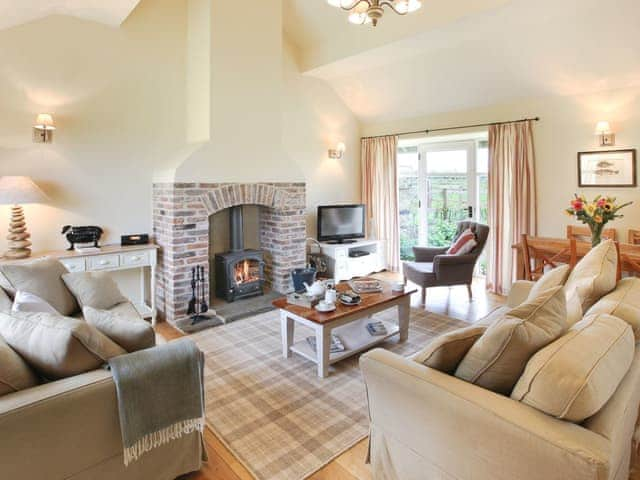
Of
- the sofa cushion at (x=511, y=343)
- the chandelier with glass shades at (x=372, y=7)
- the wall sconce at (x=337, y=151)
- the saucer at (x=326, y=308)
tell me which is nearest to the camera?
the sofa cushion at (x=511, y=343)

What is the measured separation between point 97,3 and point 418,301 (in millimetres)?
4550

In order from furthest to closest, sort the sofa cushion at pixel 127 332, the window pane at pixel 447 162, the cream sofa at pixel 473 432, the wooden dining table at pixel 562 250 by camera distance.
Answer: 1. the window pane at pixel 447 162
2. the wooden dining table at pixel 562 250
3. the sofa cushion at pixel 127 332
4. the cream sofa at pixel 473 432

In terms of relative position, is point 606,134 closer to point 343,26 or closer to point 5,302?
point 343,26

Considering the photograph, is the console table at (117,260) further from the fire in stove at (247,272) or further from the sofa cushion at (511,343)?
the sofa cushion at (511,343)

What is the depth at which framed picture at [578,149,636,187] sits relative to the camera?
421cm

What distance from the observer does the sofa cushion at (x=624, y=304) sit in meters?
1.80

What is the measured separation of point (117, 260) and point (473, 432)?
11.8 feet

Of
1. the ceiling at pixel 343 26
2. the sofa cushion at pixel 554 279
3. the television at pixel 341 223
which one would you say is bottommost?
the sofa cushion at pixel 554 279

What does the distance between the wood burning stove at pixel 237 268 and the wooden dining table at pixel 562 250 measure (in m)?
3.13

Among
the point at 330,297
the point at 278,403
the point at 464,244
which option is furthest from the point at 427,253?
the point at 278,403

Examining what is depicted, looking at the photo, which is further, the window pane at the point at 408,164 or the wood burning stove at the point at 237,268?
the window pane at the point at 408,164

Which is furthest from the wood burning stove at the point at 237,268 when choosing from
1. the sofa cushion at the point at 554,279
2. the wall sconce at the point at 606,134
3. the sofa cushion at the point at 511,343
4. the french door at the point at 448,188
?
the wall sconce at the point at 606,134

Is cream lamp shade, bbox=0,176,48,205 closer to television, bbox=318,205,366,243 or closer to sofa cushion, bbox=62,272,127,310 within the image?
sofa cushion, bbox=62,272,127,310

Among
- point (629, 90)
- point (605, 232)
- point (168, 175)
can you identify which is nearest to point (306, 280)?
point (168, 175)
